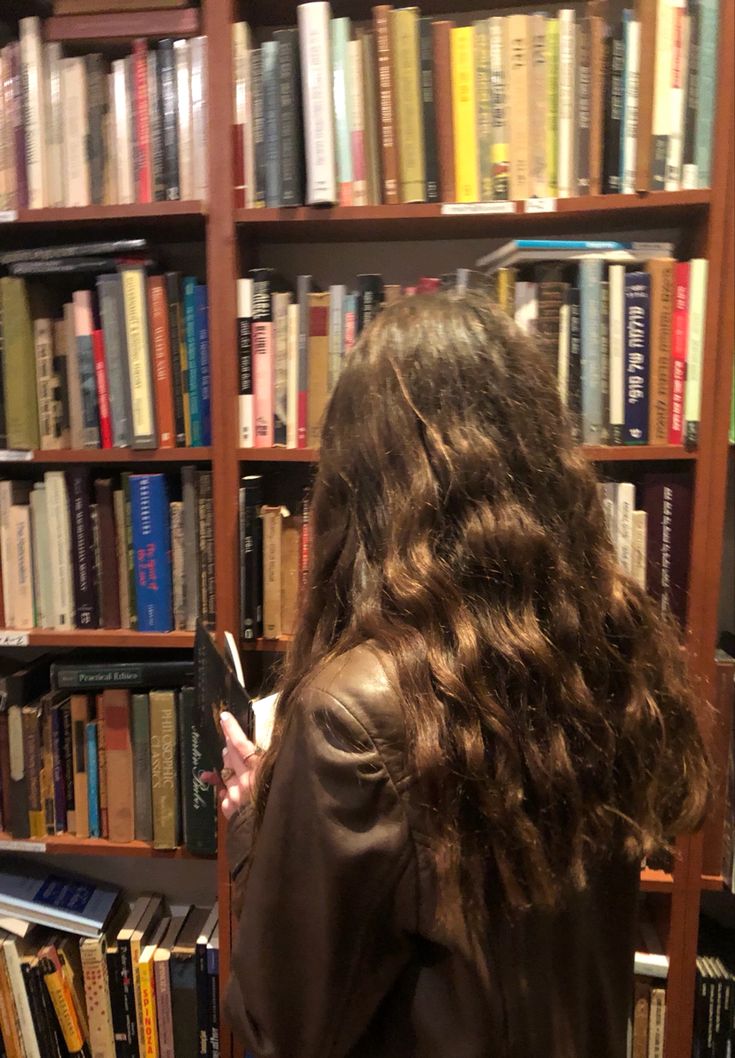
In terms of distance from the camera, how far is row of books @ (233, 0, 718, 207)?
107 cm

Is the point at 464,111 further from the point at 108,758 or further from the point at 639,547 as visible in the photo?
the point at 108,758

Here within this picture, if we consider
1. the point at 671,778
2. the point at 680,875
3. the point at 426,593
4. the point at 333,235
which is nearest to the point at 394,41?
the point at 333,235

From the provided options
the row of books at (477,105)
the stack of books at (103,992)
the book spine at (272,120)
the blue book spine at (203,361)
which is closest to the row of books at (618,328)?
the row of books at (477,105)

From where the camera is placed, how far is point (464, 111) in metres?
1.11

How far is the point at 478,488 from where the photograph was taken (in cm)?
70

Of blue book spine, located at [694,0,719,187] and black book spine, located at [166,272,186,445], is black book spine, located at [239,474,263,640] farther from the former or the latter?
blue book spine, located at [694,0,719,187]

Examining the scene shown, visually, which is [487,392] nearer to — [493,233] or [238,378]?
[238,378]

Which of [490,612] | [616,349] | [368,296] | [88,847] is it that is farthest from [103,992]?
[616,349]

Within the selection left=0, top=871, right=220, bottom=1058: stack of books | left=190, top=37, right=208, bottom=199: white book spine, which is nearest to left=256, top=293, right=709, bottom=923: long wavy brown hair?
left=190, top=37, right=208, bottom=199: white book spine

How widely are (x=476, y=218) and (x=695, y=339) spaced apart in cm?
38

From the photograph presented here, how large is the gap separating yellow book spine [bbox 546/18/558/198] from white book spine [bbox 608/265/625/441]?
0.16 m

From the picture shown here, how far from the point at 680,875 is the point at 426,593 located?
0.85 metres

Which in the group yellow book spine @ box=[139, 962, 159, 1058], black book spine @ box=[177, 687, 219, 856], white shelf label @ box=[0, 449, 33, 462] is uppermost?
white shelf label @ box=[0, 449, 33, 462]

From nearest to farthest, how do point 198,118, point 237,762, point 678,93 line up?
point 237,762 < point 678,93 < point 198,118
